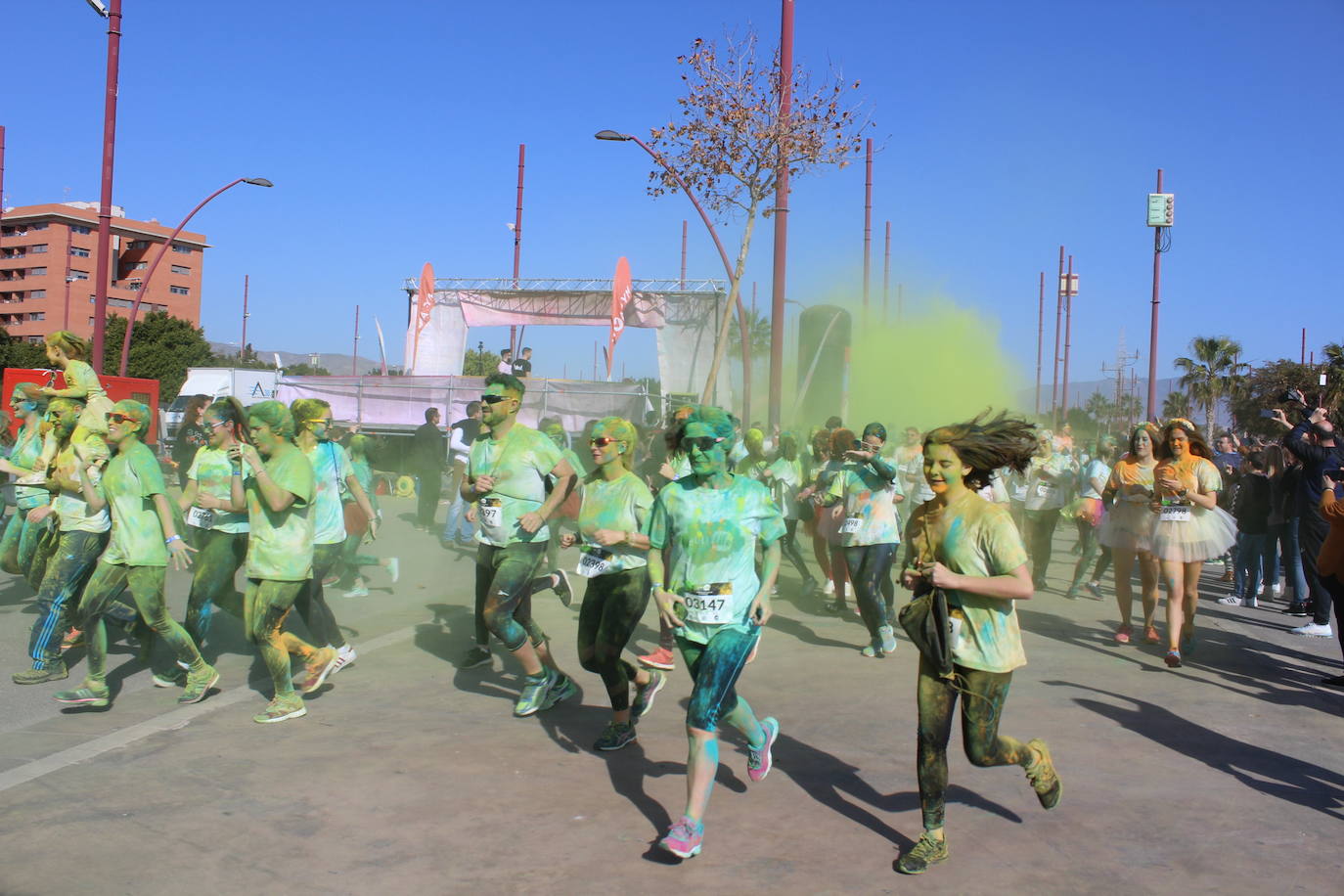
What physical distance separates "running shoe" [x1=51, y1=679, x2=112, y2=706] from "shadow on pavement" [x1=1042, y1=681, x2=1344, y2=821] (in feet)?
18.7

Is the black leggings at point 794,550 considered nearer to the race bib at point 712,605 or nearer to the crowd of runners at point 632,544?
the crowd of runners at point 632,544

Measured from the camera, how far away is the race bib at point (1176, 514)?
26.6 ft

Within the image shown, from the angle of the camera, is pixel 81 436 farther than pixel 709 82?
No

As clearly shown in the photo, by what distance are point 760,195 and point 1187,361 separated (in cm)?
4599

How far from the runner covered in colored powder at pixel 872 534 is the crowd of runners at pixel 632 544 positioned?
0.02m

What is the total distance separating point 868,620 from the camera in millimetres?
8094

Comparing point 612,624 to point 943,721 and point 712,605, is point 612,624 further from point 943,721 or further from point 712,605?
→ point 943,721

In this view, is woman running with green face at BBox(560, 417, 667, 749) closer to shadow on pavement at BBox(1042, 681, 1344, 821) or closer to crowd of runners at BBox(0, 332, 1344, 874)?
crowd of runners at BBox(0, 332, 1344, 874)

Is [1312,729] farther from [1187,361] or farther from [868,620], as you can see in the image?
[1187,361]

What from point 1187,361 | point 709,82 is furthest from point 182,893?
point 1187,361

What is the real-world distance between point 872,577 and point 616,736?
3.17 metres

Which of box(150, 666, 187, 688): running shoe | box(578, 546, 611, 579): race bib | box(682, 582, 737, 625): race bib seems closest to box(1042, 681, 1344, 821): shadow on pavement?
box(682, 582, 737, 625): race bib

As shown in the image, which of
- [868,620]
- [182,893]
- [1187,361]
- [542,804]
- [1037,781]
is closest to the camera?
[182,893]

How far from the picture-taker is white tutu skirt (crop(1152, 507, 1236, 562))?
802 centimetres
